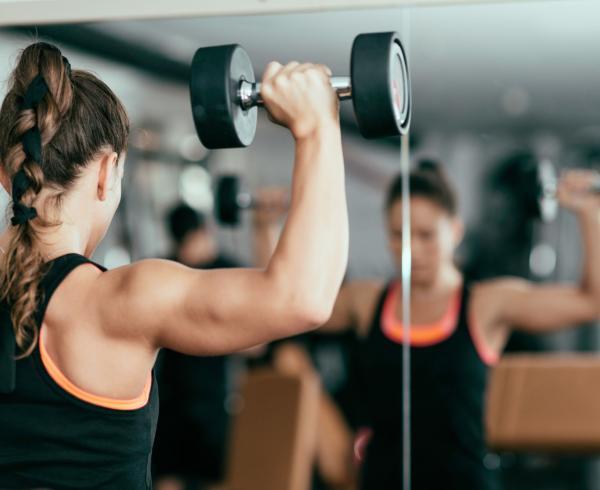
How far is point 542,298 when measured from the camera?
1.75 meters

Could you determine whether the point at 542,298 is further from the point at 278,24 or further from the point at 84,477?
the point at 84,477

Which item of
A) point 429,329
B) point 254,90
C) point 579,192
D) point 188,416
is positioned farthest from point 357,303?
point 254,90

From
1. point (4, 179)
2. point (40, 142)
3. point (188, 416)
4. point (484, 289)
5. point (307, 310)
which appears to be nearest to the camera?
point (307, 310)

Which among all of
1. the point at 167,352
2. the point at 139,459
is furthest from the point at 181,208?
the point at 139,459

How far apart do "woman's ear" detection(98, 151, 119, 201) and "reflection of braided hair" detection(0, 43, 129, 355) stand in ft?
0.05

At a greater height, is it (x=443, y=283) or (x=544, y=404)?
(x=443, y=283)

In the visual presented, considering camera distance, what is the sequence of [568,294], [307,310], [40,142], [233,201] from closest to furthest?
[307,310], [40,142], [568,294], [233,201]

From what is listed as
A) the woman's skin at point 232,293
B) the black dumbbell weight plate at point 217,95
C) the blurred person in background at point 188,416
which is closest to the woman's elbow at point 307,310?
the woman's skin at point 232,293

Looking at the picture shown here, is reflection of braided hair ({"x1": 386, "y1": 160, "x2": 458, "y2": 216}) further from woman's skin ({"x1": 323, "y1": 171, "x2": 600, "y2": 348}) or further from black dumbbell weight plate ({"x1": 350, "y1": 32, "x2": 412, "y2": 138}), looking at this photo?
black dumbbell weight plate ({"x1": 350, "y1": 32, "x2": 412, "y2": 138})

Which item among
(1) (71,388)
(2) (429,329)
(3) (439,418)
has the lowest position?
(3) (439,418)

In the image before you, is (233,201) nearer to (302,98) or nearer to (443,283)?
(443,283)

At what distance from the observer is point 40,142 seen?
102cm

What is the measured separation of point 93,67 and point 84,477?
1.21 m

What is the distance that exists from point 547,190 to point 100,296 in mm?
1119
